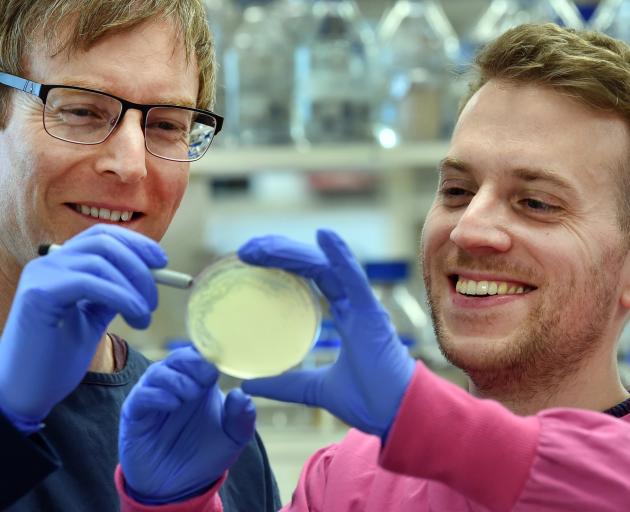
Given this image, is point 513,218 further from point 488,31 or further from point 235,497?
point 488,31

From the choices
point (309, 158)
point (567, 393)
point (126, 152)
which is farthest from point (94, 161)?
point (309, 158)

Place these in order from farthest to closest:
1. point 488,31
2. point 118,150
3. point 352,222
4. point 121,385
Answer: point 352,222, point 488,31, point 121,385, point 118,150

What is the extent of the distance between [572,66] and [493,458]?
686 mm

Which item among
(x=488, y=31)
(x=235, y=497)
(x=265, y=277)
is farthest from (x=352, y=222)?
(x=265, y=277)

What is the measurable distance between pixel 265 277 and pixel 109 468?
0.51m

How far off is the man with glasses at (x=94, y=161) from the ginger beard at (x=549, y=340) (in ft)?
1.22

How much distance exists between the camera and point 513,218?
1472 millimetres

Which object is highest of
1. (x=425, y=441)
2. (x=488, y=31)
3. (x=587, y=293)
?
(x=488, y=31)

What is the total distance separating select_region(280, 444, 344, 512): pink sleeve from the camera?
148 centimetres

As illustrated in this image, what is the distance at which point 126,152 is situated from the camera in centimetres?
146

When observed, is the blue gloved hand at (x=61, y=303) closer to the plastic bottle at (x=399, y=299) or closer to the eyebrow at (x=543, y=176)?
the eyebrow at (x=543, y=176)

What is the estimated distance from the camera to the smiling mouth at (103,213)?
1.49 metres

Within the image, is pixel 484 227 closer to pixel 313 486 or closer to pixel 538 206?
pixel 538 206

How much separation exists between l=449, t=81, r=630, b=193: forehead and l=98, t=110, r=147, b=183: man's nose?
503 millimetres
